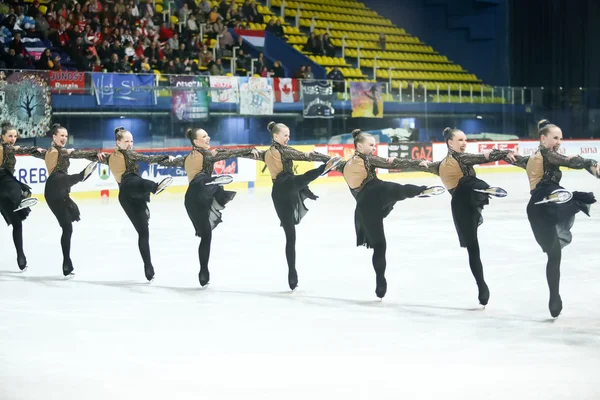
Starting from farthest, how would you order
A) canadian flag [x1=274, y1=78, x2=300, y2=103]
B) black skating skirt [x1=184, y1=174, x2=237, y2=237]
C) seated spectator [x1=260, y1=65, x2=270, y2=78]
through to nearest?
seated spectator [x1=260, y1=65, x2=270, y2=78] → canadian flag [x1=274, y1=78, x2=300, y2=103] → black skating skirt [x1=184, y1=174, x2=237, y2=237]

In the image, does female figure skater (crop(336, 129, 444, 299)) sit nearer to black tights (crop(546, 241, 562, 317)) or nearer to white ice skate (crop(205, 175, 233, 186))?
white ice skate (crop(205, 175, 233, 186))

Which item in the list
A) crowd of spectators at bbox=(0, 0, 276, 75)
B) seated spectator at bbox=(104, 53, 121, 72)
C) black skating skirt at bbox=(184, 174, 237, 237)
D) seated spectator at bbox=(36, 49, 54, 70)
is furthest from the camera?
seated spectator at bbox=(104, 53, 121, 72)

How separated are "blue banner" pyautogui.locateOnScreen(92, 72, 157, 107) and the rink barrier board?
0.97 m

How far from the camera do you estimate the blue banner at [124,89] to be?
1780 cm

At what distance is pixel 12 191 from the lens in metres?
9.55

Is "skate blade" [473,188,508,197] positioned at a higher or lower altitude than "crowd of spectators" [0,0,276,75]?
lower

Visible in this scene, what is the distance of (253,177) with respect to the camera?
69.4 ft

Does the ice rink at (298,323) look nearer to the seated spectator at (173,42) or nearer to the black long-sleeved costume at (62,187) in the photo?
the black long-sleeved costume at (62,187)

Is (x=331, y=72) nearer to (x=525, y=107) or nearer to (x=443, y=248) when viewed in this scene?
(x=525, y=107)

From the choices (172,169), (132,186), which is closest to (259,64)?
(172,169)

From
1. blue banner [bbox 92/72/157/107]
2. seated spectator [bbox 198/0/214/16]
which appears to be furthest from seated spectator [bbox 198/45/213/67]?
blue banner [bbox 92/72/157/107]

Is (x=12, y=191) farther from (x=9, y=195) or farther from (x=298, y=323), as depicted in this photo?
(x=298, y=323)

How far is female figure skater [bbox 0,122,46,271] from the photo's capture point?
31.3 ft

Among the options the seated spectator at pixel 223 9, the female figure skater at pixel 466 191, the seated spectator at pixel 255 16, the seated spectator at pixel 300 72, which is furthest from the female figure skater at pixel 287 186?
the seated spectator at pixel 255 16
